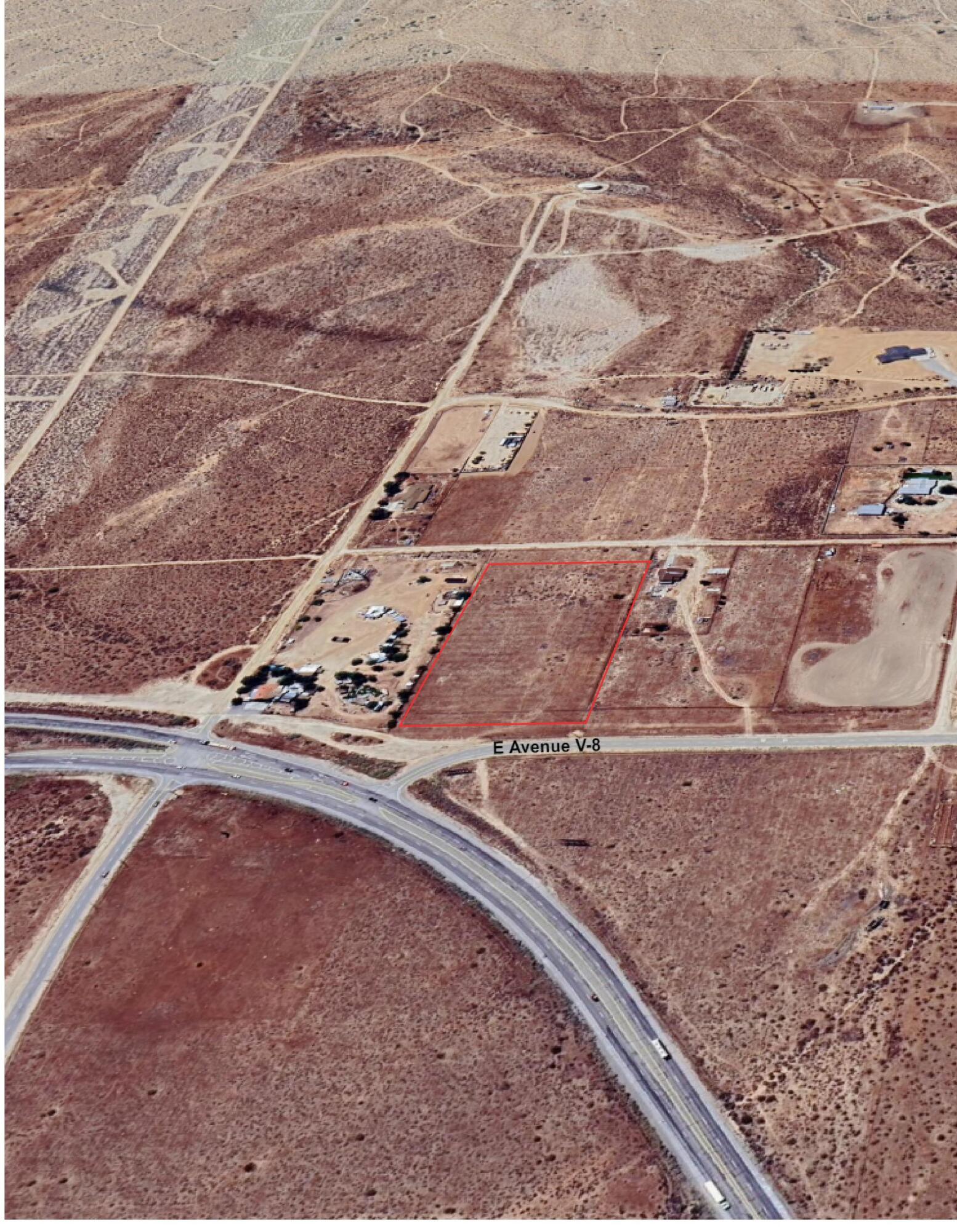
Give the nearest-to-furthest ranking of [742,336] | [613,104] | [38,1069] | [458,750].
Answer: [38,1069] → [458,750] → [742,336] → [613,104]

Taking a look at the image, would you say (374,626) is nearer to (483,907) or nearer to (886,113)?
(483,907)

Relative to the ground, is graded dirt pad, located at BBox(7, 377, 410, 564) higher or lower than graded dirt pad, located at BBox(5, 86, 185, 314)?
lower

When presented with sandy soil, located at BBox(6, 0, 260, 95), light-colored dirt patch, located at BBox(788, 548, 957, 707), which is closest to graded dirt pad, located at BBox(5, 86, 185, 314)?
sandy soil, located at BBox(6, 0, 260, 95)

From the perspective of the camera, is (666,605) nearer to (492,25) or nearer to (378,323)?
(378,323)

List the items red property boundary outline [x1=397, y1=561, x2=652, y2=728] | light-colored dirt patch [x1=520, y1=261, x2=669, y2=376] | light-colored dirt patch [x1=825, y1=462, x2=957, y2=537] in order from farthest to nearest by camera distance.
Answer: light-colored dirt patch [x1=520, y1=261, x2=669, y2=376], light-colored dirt patch [x1=825, y1=462, x2=957, y2=537], red property boundary outline [x1=397, y1=561, x2=652, y2=728]

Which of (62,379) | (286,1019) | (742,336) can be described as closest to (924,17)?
(742,336)

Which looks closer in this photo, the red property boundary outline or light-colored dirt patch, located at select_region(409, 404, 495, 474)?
the red property boundary outline

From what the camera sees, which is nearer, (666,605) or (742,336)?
(666,605)

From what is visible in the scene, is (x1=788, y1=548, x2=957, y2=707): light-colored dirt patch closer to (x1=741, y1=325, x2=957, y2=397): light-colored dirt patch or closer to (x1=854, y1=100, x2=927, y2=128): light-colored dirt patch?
(x1=741, y1=325, x2=957, y2=397): light-colored dirt patch
